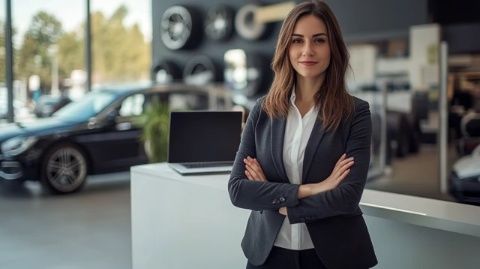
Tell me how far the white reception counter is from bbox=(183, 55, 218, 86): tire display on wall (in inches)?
276

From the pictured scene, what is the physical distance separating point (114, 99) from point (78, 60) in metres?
3.40

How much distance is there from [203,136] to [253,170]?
99 centimetres

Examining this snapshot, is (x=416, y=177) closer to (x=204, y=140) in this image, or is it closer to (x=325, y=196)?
(x=204, y=140)

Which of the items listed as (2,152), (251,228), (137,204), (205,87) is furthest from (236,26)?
(251,228)

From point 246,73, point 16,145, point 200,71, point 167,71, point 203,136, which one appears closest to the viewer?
point 203,136

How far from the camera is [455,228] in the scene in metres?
1.46

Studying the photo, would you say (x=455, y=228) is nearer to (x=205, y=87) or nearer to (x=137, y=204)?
(x=137, y=204)

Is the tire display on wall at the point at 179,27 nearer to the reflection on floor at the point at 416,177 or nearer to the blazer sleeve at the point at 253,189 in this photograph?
the reflection on floor at the point at 416,177

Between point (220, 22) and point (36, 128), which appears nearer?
point (36, 128)

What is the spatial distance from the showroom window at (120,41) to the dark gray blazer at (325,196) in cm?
848

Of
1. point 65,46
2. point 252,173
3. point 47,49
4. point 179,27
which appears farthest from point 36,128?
point 252,173

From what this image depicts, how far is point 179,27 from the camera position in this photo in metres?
10.2

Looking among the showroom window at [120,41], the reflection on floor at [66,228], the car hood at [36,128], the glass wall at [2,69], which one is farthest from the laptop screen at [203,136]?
the showroom window at [120,41]

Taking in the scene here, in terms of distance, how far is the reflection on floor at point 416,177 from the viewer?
18.6 ft
